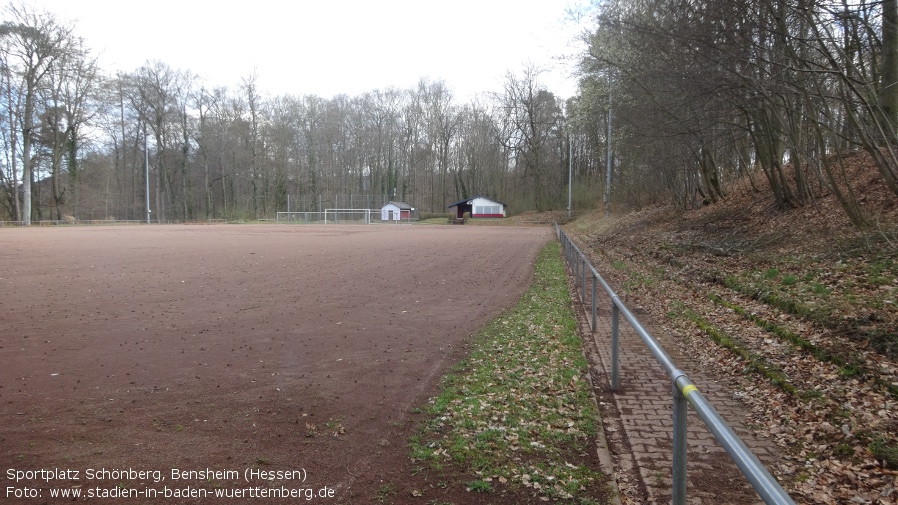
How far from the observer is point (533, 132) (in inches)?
2598

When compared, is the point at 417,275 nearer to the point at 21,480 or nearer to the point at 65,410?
the point at 65,410

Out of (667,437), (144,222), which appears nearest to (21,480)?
(667,437)

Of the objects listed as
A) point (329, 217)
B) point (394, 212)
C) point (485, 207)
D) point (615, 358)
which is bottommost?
point (615, 358)

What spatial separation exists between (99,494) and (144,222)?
2719 inches

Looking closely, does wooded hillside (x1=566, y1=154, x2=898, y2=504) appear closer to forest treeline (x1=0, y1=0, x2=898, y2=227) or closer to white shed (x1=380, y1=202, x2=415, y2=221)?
forest treeline (x1=0, y1=0, x2=898, y2=227)

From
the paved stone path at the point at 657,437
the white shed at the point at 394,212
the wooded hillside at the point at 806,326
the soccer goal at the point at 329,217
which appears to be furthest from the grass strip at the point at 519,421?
the white shed at the point at 394,212

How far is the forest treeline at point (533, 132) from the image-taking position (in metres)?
9.59

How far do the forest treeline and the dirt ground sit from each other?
20.9ft

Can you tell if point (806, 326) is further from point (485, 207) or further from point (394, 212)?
point (394, 212)

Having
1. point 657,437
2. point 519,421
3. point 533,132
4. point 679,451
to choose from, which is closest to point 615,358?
point 657,437

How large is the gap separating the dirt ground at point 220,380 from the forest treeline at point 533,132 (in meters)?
6.38

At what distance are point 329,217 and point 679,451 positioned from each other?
236 feet

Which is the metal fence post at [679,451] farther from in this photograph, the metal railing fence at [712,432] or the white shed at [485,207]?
the white shed at [485,207]

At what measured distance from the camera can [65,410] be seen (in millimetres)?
4629
